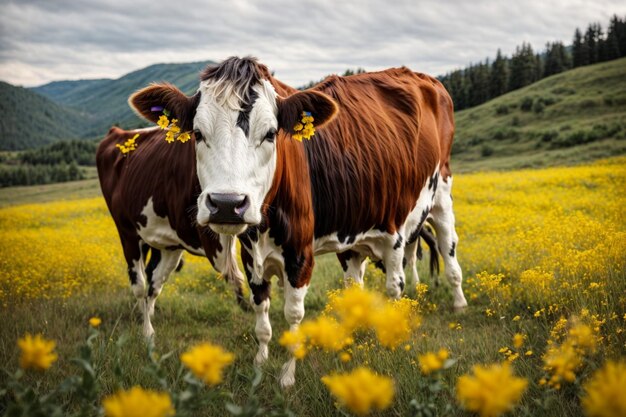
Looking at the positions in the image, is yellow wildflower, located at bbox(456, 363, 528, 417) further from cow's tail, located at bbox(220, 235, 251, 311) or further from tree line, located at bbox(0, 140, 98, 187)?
tree line, located at bbox(0, 140, 98, 187)

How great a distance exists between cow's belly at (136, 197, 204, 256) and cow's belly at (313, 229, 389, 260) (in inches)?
60.3

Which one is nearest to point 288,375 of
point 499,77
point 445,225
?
point 445,225

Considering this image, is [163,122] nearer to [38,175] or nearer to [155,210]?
A: [155,210]

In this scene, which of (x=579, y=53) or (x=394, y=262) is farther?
(x=579, y=53)

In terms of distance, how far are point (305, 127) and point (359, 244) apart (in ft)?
5.93

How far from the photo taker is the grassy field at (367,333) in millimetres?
3135

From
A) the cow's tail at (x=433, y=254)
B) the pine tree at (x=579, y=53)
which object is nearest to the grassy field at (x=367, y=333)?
the cow's tail at (x=433, y=254)

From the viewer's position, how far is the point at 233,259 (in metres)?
4.68

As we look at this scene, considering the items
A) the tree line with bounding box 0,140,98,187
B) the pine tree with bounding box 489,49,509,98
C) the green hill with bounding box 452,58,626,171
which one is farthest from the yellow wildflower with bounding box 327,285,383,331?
the pine tree with bounding box 489,49,509,98

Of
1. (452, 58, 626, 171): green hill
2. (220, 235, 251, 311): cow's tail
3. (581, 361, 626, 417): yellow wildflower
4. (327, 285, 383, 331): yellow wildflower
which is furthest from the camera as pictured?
(452, 58, 626, 171): green hill

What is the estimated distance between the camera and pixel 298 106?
3.38 metres

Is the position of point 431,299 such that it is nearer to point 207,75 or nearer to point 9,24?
point 207,75

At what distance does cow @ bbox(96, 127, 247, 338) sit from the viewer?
4652 millimetres

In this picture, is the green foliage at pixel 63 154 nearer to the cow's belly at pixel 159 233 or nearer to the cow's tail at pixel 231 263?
the cow's belly at pixel 159 233
